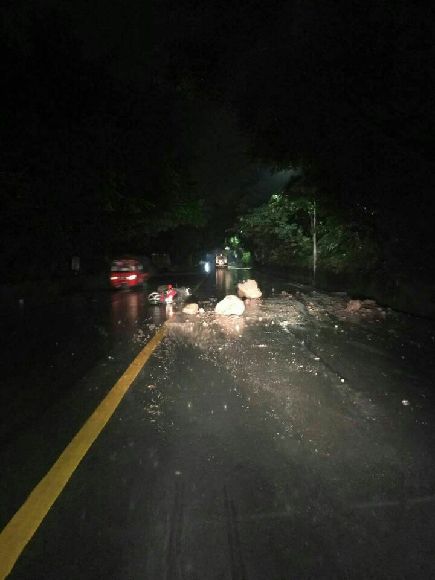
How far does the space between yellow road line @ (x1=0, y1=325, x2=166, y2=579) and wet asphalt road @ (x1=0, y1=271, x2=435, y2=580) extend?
8cm

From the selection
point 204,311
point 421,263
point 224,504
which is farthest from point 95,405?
point 421,263

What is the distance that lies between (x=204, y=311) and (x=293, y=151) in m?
6.68

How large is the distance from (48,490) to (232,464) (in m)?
1.57

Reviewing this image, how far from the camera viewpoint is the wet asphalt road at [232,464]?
11.9ft

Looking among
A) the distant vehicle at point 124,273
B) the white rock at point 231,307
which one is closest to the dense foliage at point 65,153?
the distant vehicle at point 124,273

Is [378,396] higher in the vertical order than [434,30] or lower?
lower

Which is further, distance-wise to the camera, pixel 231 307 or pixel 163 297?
pixel 163 297

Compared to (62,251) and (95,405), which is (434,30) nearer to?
(95,405)

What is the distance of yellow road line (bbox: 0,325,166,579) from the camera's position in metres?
3.72

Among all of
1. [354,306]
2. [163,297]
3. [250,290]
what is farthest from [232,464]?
[250,290]

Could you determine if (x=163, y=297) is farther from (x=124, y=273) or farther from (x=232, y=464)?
(x=232, y=464)

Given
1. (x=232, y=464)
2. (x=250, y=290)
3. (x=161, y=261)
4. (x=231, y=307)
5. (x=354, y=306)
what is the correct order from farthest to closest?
(x=161, y=261)
(x=250, y=290)
(x=354, y=306)
(x=231, y=307)
(x=232, y=464)

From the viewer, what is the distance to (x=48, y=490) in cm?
458

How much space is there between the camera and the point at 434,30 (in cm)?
1204
